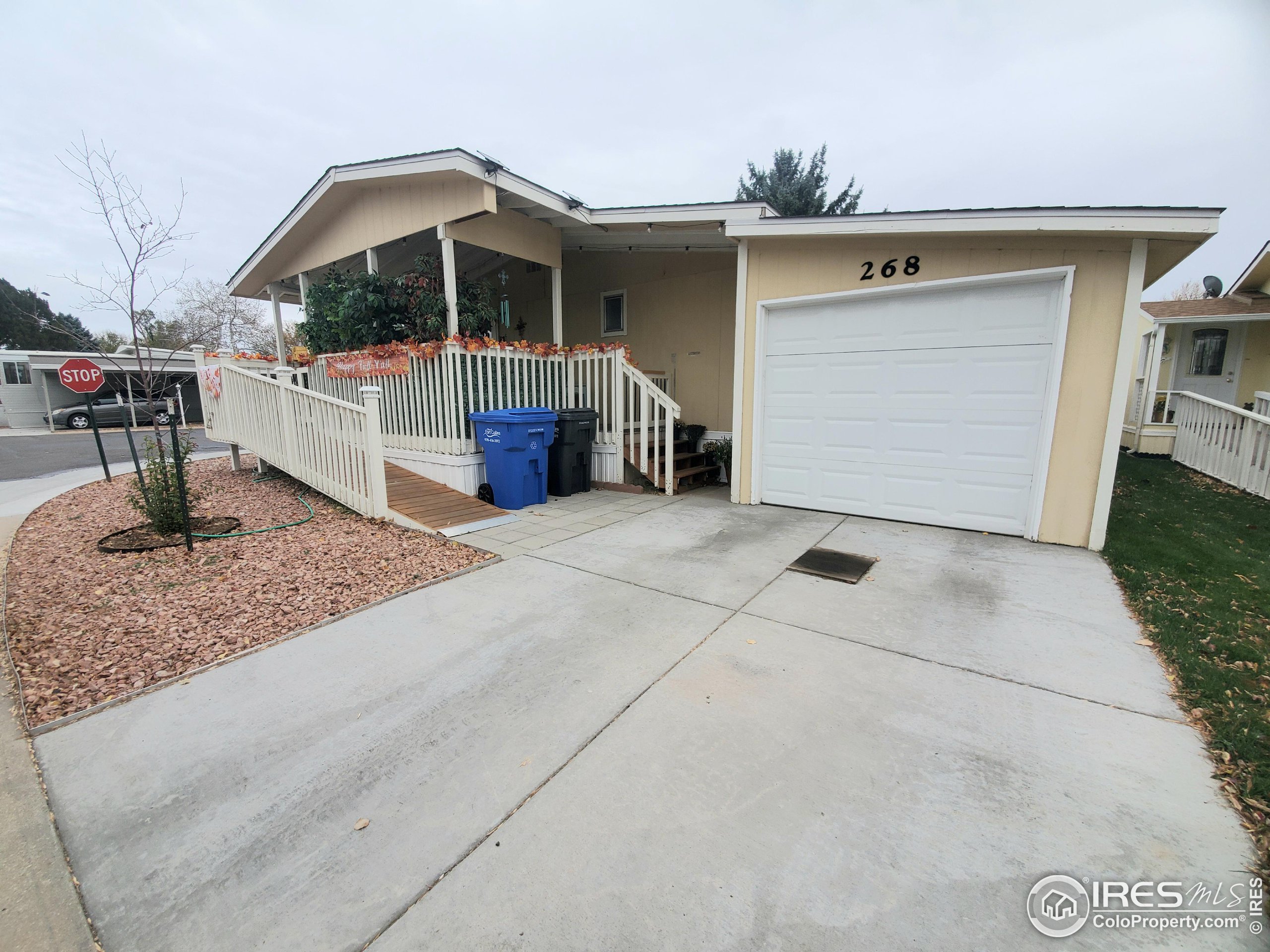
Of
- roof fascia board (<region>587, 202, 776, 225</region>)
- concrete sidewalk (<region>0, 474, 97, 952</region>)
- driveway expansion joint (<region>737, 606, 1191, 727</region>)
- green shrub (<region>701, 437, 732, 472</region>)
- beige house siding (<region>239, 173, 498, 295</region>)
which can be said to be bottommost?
driveway expansion joint (<region>737, 606, 1191, 727</region>)

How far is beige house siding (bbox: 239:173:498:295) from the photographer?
6316 mm

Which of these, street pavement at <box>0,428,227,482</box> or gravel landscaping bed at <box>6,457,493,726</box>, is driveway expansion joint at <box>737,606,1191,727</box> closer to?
gravel landscaping bed at <box>6,457,493,726</box>

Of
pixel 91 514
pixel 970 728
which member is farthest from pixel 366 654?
pixel 91 514

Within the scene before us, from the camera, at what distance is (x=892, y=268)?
17.1ft

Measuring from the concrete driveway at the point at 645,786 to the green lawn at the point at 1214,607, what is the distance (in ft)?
0.40

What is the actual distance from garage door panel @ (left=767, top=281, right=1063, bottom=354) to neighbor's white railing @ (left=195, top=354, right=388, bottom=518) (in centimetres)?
464

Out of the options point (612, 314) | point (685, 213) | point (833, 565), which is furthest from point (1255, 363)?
point (612, 314)

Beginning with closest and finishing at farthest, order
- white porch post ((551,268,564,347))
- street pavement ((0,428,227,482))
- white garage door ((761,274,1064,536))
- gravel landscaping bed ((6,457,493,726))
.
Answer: gravel landscaping bed ((6,457,493,726)), white garage door ((761,274,1064,536)), white porch post ((551,268,564,347)), street pavement ((0,428,227,482))

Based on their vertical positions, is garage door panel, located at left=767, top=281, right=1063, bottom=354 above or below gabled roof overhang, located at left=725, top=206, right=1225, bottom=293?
below

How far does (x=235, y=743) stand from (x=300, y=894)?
976mm

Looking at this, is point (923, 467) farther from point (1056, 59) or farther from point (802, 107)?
point (802, 107)

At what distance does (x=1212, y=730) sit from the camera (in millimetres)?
2115

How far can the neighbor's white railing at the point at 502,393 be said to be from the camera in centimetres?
624

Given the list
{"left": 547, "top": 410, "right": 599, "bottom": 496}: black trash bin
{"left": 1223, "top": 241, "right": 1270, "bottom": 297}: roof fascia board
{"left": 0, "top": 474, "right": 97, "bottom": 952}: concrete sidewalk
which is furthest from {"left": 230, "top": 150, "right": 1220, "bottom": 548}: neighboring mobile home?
{"left": 1223, "top": 241, "right": 1270, "bottom": 297}: roof fascia board
